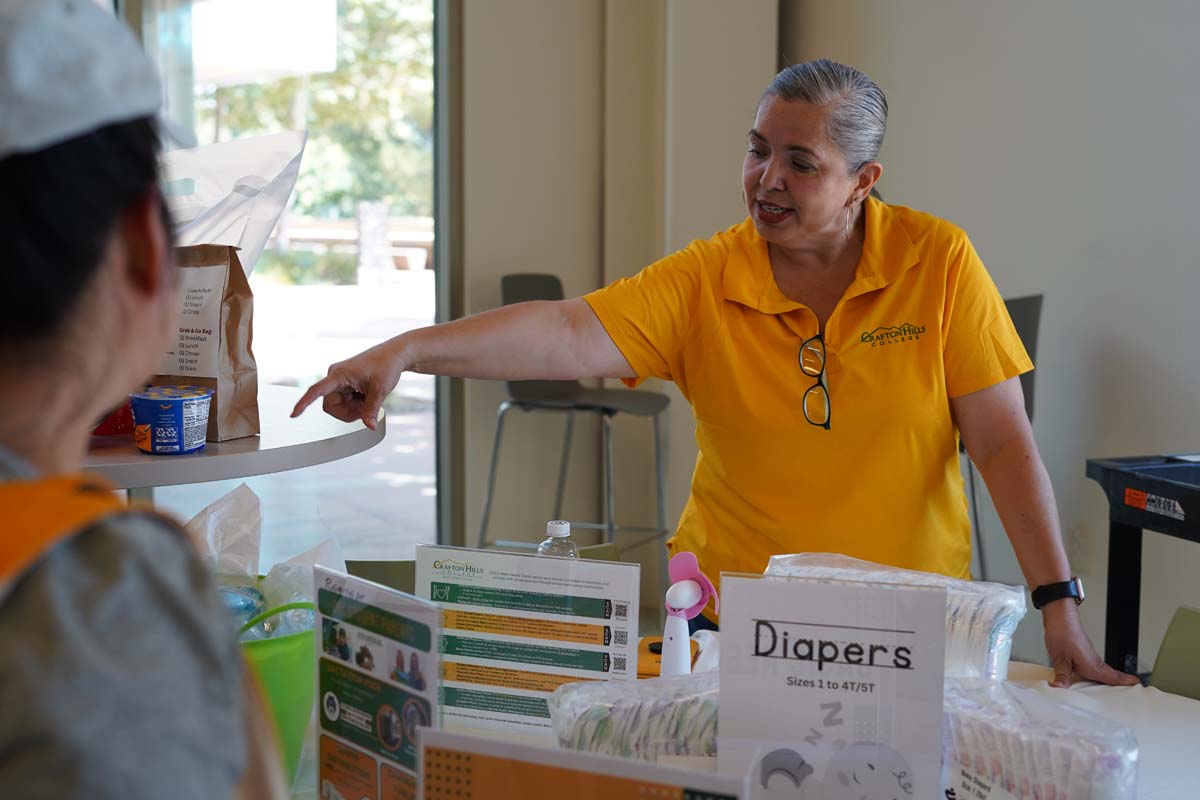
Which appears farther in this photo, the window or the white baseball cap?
the window

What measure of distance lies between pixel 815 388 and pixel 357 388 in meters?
0.78

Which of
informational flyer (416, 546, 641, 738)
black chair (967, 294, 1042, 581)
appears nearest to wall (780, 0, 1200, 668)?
black chair (967, 294, 1042, 581)

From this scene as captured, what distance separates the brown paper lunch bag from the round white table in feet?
0.17

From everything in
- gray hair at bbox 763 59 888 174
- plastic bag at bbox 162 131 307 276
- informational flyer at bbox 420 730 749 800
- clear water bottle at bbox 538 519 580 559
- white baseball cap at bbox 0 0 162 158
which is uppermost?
gray hair at bbox 763 59 888 174

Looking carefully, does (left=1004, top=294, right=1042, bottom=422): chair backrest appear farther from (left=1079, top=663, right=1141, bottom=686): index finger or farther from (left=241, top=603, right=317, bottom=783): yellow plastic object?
(left=241, top=603, right=317, bottom=783): yellow plastic object

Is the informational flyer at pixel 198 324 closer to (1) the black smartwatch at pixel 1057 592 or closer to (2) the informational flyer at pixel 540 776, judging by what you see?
(2) the informational flyer at pixel 540 776

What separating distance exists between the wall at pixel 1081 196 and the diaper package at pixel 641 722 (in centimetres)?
247

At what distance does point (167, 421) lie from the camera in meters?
1.58

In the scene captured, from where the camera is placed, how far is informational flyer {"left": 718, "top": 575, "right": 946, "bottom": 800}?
1061 mm

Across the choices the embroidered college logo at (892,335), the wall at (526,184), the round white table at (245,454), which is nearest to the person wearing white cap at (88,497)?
the round white table at (245,454)

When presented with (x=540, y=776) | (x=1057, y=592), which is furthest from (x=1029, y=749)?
(x=1057, y=592)

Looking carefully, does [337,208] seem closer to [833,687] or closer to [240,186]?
[240,186]

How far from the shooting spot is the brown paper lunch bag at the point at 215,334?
1.71 meters

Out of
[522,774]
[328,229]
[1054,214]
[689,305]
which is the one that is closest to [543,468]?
[328,229]
